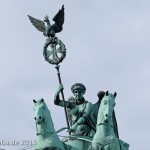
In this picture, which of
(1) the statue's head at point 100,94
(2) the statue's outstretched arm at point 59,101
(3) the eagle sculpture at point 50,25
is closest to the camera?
(1) the statue's head at point 100,94

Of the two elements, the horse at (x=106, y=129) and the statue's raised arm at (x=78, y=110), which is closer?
the horse at (x=106, y=129)

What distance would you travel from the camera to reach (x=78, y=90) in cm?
2302

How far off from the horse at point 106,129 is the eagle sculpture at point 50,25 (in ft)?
12.7

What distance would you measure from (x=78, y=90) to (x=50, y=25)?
88.2 inches

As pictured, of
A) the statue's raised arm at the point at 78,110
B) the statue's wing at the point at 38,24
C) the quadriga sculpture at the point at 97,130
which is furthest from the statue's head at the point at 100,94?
the statue's wing at the point at 38,24

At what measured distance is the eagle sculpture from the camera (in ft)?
79.4

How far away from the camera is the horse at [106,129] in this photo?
20.5m

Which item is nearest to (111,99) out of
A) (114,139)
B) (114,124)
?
(114,139)

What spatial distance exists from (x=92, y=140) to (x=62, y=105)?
233 cm

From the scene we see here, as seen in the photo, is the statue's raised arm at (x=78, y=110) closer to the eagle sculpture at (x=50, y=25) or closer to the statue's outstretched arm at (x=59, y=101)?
the statue's outstretched arm at (x=59, y=101)

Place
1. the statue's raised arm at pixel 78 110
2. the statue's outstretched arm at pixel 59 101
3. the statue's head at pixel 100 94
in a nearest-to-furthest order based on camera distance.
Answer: the statue's head at pixel 100 94
the statue's raised arm at pixel 78 110
the statue's outstretched arm at pixel 59 101

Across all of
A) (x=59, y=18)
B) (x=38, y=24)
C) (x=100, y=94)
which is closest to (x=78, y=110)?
(x=100, y=94)

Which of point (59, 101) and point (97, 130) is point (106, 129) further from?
point (59, 101)

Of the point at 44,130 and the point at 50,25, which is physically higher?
the point at 50,25
